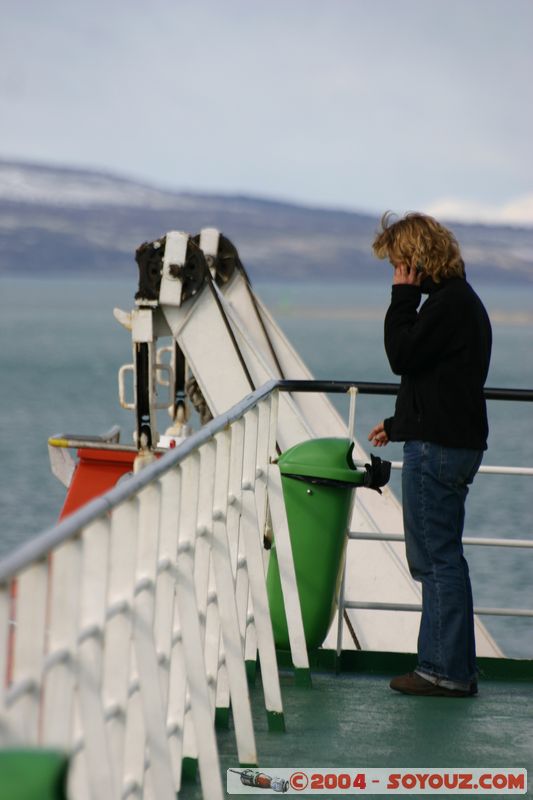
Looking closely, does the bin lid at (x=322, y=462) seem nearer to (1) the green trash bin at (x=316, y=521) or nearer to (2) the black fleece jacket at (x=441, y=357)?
(1) the green trash bin at (x=316, y=521)

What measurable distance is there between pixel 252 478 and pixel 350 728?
83cm

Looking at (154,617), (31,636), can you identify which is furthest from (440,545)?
(31,636)

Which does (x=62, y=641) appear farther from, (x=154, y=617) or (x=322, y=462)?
(x=322, y=462)


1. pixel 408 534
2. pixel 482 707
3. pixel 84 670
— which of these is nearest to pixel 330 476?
pixel 408 534

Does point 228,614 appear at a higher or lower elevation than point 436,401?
lower

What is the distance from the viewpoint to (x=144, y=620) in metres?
2.74

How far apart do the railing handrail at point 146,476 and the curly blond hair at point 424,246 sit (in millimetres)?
642

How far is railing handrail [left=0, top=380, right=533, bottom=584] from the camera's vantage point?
1.93 metres

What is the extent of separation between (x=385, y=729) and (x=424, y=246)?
4.90 feet

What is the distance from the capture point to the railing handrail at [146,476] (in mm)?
1935

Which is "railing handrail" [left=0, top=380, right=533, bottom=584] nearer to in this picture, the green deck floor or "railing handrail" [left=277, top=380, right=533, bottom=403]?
"railing handrail" [left=277, top=380, right=533, bottom=403]

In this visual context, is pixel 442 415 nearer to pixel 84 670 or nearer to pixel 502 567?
pixel 84 670

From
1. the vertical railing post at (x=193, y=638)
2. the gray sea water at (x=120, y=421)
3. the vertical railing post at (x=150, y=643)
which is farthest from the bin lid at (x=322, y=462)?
the gray sea water at (x=120, y=421)

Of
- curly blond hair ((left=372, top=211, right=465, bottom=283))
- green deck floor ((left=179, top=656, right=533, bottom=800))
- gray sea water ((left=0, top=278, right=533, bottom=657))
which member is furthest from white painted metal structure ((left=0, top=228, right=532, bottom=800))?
gray sea water ((left=0, top=278, right=533, bottom=657))
